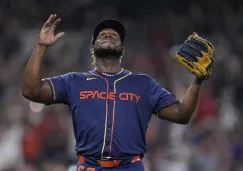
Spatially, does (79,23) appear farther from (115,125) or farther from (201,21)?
(115,125)

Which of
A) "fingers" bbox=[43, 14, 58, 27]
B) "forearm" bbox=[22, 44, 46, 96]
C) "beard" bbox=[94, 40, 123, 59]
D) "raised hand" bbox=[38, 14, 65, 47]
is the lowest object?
"forearm" bbox=[22, 44, 46, 96]

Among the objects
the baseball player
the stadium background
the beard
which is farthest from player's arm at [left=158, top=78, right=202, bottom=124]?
the stadium background

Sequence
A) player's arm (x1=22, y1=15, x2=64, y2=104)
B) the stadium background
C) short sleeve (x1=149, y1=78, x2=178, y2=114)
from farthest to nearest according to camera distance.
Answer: the stadium background < short sleeve (x1=149, y1=78, x2=178, y2=114) < player's arm (x1=22, y1=15, x2=64, y2=104)

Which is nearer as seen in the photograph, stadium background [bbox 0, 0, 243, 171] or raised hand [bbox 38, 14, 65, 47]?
raised hand [bbox 38, 14, 65, 47]

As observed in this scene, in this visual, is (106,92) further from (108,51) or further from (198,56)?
(198,56)

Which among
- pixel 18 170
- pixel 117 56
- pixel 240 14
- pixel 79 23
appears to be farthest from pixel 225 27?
pixel 117 56

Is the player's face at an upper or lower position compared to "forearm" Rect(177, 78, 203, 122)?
upper

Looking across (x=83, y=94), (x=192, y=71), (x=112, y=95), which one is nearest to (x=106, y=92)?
(x=112, y=95)

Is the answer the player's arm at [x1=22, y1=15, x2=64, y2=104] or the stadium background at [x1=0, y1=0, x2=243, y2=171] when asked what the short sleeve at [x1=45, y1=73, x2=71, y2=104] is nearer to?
the player's arm at [x1=22, y1=15, x2=64, y2=104]

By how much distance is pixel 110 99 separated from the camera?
558 cm

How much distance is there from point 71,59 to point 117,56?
651 cm

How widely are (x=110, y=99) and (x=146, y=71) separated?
5686mm

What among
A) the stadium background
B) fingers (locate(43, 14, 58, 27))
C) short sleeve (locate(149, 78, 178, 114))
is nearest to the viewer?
fingers (locate(43, 14, 58, 27))

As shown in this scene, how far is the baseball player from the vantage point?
5.47 meters
